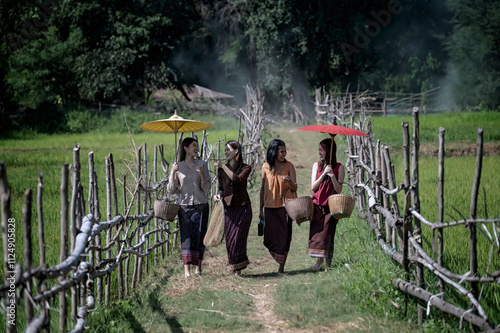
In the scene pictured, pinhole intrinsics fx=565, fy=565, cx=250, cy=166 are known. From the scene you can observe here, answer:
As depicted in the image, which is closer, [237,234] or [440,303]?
[440,303]

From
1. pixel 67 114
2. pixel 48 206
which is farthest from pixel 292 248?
pixel 67 114

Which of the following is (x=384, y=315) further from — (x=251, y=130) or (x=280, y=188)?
(x=251, y=130)

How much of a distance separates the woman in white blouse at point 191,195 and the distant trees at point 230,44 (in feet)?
64.9

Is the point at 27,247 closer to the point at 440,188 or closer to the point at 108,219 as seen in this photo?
the point at 108,219

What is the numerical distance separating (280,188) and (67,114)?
795 inches

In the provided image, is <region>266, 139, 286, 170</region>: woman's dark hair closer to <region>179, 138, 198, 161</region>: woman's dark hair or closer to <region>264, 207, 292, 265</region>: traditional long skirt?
<region>264, 207, 292, 265</region>: traditional long skirt

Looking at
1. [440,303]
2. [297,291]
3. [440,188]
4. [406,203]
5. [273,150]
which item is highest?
[273,150]

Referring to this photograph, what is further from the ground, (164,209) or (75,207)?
(75,207)

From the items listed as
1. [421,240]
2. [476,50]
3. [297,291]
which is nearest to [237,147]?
[297,291]

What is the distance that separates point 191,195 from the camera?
5.09m

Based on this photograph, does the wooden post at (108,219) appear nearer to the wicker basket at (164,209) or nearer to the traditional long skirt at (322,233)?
the wicker basket at (164,209)

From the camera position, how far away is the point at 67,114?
23641 mm

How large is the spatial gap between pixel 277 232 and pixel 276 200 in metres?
0.30

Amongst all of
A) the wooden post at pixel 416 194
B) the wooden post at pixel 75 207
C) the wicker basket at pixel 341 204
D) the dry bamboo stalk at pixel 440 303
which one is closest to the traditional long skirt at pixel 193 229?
the wicker basket at pixel 341 204
